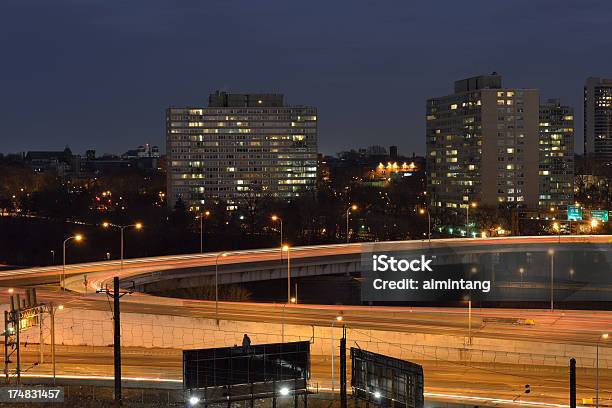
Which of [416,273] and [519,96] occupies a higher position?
[519,96]

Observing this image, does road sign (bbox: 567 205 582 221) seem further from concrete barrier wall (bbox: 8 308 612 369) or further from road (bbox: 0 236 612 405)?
concrete barrier wall (bbox: 8 308 612 369)

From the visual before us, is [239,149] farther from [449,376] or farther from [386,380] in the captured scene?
[386,380]

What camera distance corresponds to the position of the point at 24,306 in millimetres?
32938

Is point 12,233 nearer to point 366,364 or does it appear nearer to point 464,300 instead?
point 464,300

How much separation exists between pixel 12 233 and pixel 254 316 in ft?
226

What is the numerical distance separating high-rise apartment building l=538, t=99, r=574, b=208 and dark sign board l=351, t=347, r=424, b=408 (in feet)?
327

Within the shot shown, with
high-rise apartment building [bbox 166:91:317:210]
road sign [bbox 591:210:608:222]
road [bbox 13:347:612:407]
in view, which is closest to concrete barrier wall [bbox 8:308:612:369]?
road [bbox 13:347:612:407]

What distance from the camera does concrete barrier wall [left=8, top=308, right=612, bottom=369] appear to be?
104 ft

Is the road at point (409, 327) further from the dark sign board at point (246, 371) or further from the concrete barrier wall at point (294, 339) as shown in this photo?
the dark sign board at point (246, 371)

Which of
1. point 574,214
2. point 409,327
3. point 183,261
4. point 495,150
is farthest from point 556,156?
point 409,327

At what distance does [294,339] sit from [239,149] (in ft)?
346

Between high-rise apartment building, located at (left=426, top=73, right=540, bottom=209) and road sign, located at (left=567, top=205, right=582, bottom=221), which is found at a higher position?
high-rise apartment building, located at (left=426, top=73, right=540, bottom=209)

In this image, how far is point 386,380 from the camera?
2388cm

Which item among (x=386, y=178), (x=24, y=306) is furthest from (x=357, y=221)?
(x=386, y=178)
